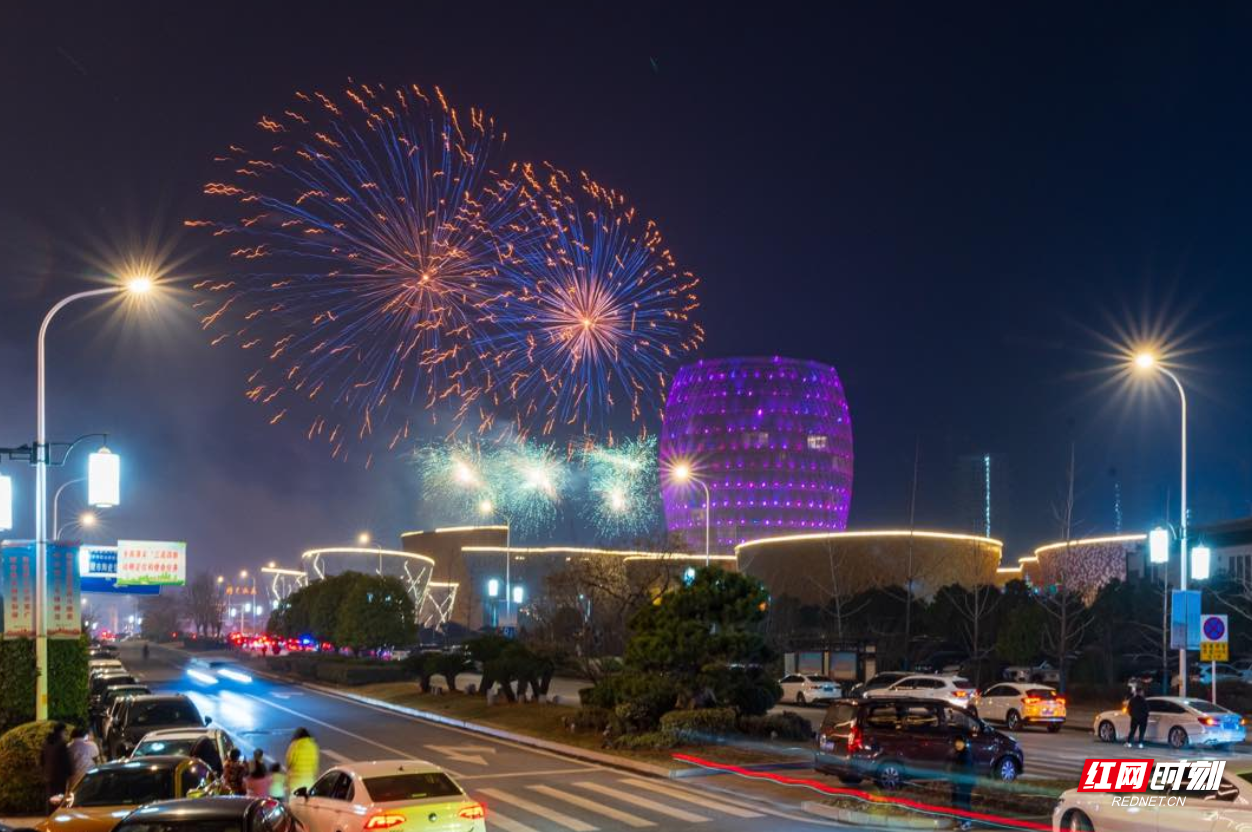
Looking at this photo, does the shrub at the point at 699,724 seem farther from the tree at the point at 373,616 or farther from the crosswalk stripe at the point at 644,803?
the tree at the point at 373,616

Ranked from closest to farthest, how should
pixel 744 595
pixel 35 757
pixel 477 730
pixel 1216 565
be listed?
pixel 35 757 < pixel 744 595 < pixel 477 730 < pixel 1216 565

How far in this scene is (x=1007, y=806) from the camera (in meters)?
19.2

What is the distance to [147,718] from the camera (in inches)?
1033

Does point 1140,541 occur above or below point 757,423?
below

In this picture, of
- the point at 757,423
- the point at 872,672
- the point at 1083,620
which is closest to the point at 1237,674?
the point at 1083,620

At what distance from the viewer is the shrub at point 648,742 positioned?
28.5 metres

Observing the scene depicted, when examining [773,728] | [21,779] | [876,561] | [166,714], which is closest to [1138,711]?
[773,728]

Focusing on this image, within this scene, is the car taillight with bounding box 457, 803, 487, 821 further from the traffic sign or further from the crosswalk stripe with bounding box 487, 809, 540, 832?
the traffic sign

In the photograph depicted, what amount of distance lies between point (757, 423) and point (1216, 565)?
288 ft

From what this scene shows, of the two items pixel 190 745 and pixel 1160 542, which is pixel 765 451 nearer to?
pixel 1160 542

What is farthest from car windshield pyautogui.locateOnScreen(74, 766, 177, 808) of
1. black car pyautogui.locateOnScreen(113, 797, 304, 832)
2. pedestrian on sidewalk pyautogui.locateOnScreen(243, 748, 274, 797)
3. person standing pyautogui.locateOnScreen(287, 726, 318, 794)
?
black car pyautogui.locateOnScreen(113, 797, 304, 832)

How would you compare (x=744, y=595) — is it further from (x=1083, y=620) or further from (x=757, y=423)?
(x=757, y=423)

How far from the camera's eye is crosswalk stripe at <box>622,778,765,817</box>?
20266 millimetres

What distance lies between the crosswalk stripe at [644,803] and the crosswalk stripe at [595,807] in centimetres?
60
